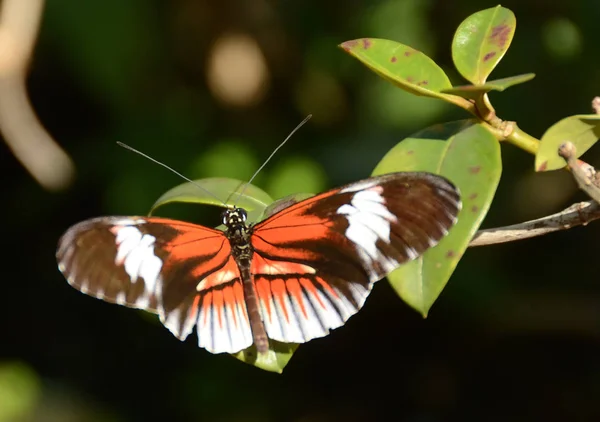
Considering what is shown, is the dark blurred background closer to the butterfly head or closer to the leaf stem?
the butterfly head

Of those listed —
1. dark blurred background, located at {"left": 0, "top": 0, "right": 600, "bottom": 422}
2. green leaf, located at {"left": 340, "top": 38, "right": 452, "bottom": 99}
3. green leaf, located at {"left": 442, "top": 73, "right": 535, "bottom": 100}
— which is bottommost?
dark blurred background, located at {"left": 0, "top": 0, "right": 600, "bottom": 422}

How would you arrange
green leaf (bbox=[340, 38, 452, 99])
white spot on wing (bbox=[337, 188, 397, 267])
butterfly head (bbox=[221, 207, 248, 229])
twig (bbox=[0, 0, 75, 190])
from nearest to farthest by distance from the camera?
green leaf (bbox=[340, 38, 452, 99]), white spot on wing (bbox=[337, 188, 397, 267]), butterfly head (bbox=[221, 207, 248, 229]), twig (bbox=[0, 0, 75, 190])

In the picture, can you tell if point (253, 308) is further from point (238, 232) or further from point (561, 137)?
point (561, 137)

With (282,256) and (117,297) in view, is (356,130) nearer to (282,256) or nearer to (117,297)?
(282,256)

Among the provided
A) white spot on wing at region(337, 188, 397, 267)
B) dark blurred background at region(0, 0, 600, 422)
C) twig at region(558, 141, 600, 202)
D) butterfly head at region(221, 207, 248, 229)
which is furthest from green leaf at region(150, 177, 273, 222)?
dark blurred background at region(0, 0, 600, 422)

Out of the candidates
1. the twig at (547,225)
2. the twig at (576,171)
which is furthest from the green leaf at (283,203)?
the twig at (576,171)

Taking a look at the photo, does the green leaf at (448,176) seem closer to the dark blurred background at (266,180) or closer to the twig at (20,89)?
the dark blurred background at (266,180)
